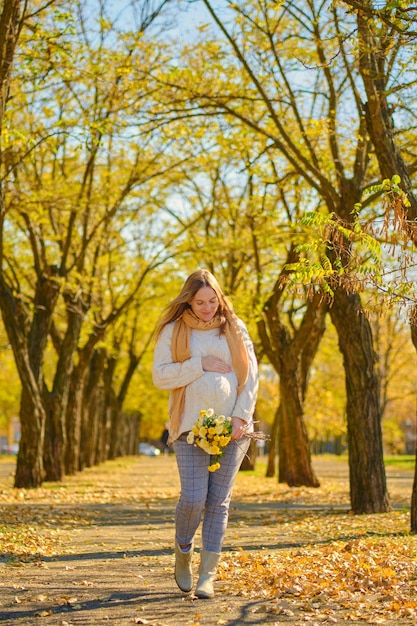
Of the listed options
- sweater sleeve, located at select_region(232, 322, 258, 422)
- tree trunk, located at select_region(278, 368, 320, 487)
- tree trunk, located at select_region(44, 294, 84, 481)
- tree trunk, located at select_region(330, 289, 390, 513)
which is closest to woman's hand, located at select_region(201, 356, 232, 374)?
sweater sleeve, located at select_region(232, 322, 258, 422)

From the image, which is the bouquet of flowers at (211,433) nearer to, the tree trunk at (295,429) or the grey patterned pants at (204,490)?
the grey patterned pants at (204,490)

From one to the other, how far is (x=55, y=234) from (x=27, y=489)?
21.0ft

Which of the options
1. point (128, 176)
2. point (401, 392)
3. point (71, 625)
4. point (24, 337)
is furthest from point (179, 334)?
point (401, 392)

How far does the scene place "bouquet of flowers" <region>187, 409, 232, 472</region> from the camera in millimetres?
5859

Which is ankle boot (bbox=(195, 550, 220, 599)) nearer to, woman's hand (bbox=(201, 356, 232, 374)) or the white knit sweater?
the white knit sweater

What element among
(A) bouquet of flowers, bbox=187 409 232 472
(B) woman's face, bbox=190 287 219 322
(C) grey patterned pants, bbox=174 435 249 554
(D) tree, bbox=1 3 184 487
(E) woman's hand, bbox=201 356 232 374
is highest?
(D) tree, bbox=1 3 184 487

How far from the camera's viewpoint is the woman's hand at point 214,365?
620cm

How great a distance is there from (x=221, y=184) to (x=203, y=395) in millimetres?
20966

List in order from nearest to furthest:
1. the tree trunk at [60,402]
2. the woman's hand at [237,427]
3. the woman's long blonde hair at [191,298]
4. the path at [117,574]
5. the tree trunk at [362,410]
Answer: the path at [117,574], the woman's hand at [237,427], the woman's long blonde hair at [191,298], the tree trunk at [362,410], the tree trunk at [60,402]

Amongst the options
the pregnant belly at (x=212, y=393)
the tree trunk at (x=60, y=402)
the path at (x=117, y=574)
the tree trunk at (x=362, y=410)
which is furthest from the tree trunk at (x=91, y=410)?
the pregnant belly at (x=212, y=393)

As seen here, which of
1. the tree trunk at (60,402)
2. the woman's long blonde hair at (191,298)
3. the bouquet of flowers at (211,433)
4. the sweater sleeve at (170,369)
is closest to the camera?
the bouquet of flowers at (211,433)

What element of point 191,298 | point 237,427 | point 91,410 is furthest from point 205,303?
point 91,410

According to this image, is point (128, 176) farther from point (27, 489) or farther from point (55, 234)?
point (27, 489)

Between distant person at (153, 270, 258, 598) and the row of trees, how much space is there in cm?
92
